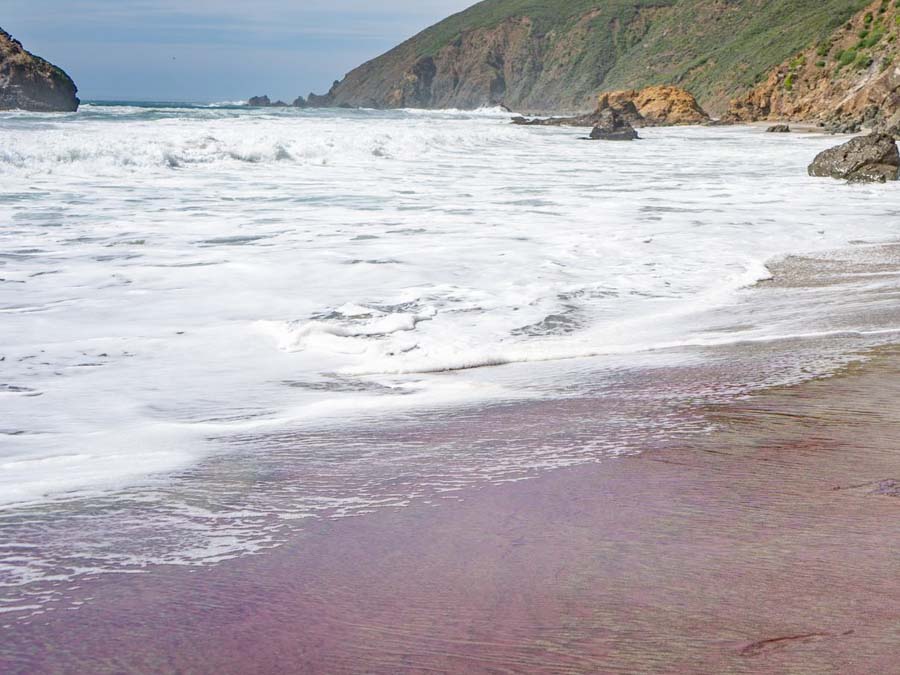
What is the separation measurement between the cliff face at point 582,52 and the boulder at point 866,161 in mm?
56626

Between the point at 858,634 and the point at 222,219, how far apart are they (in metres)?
10.1

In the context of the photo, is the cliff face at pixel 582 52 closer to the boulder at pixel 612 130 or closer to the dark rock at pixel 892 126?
the boulder at pixel 612 130

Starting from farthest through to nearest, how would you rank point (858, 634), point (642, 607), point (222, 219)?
point (222, 219)
point (642, 607)
point (858, 634)

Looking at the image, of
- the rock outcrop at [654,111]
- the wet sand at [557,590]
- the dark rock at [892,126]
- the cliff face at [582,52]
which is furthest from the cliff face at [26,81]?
the wet sand at [557,590]

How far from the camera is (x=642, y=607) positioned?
1.89 m

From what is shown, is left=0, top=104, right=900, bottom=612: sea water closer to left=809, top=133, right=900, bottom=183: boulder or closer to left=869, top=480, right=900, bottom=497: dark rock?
left=869, top=480, right=900, bottom=497: dark rock

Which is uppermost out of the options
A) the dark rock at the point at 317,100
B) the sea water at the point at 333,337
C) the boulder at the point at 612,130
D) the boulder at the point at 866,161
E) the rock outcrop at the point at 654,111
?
the dark rock at the point at 317,100

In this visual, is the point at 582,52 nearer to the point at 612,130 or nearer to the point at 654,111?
the point at 654,111

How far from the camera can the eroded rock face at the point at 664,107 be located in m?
57.9

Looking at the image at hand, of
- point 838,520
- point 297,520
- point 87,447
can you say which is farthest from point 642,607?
point 87,447

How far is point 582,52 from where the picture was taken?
131 meters

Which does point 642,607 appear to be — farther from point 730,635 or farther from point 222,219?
point 222,219

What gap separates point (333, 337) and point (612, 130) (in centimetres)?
3746

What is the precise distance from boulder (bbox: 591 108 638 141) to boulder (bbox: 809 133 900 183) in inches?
947
